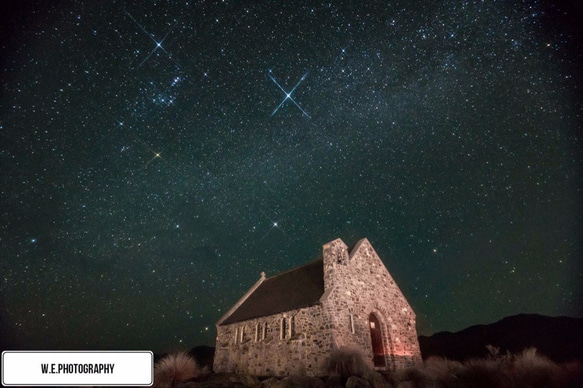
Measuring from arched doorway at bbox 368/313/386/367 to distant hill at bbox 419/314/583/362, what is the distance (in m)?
44.3

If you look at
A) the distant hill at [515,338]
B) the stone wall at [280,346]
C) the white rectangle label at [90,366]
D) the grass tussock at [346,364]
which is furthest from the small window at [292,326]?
the distant hill at [515,338]

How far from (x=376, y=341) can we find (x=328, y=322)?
5067 millimetres

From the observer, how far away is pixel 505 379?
1281cm

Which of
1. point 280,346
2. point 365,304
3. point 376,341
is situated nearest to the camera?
point 280,346

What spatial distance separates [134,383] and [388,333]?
18219 mm

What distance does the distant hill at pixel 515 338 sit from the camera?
55781mm

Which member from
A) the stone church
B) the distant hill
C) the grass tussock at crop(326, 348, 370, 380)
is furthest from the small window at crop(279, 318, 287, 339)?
the distant hill

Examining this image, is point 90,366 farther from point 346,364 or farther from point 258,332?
point 258,332

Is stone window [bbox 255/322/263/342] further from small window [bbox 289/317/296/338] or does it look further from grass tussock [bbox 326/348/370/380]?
grass tussock [bbox 326/348/370/380]

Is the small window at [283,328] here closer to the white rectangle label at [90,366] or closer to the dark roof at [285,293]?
the dark roof at [285,293]

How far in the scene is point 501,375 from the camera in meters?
13.1

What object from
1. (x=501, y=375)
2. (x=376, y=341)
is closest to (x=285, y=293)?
(x=376, y=341)

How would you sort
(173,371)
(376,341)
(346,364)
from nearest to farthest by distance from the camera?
(346,364), (173,371), (376,341)

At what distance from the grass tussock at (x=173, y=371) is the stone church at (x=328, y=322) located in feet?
18.7
